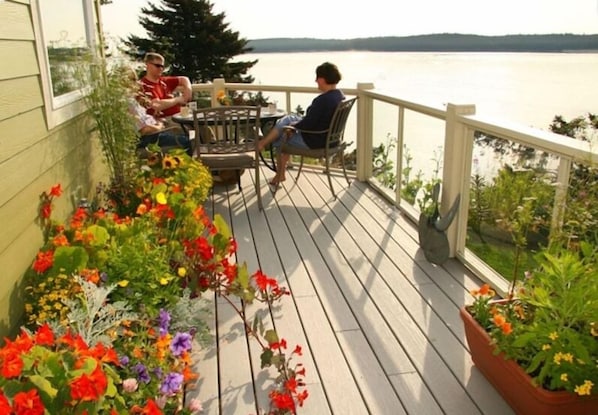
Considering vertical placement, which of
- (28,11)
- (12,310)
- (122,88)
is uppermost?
(28,11)

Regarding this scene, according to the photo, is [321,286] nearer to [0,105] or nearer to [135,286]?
[135,286]

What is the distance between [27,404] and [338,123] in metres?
3.94

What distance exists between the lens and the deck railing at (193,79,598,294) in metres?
2.35

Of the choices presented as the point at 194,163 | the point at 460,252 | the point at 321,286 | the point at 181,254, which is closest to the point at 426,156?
the point at 460,252

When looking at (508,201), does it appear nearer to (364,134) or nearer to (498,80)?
(364,134)

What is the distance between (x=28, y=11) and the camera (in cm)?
231

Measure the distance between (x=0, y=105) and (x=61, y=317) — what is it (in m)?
0.82

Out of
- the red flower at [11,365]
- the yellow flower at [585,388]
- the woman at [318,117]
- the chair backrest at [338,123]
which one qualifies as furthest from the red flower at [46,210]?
the chair backrest at [338,123]

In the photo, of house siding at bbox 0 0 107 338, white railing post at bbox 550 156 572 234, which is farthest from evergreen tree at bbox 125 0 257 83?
white railing post at bbox 550 156 572 234

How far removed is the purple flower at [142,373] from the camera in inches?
67.2

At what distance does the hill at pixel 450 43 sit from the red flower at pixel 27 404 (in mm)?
3744

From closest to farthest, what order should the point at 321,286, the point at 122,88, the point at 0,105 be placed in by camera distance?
the point at 0,105 < the point at 321,286 < the point at 122,88

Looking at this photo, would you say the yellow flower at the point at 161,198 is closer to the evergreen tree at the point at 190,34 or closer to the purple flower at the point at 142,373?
the purple flower at the point at 142,373

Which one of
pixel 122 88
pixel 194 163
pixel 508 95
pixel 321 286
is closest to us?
pixel 321 286
